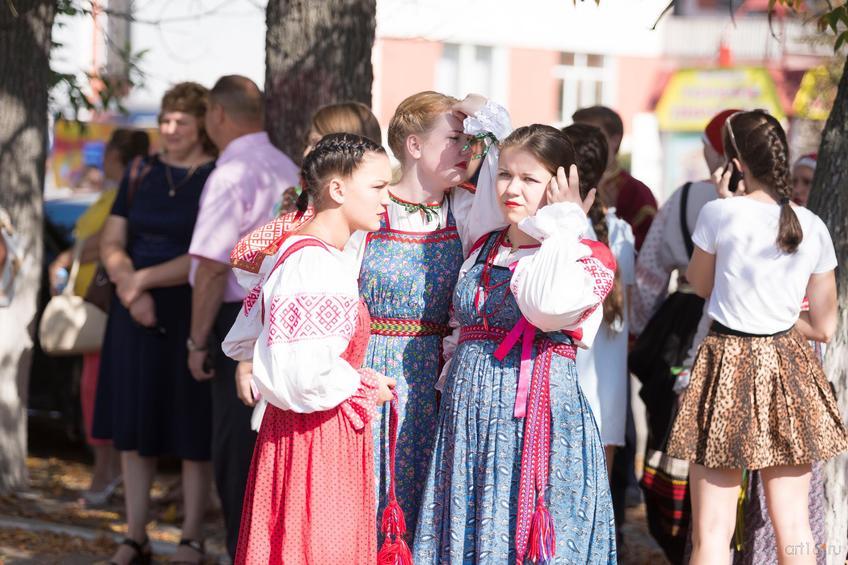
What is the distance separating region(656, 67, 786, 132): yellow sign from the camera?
2727cm

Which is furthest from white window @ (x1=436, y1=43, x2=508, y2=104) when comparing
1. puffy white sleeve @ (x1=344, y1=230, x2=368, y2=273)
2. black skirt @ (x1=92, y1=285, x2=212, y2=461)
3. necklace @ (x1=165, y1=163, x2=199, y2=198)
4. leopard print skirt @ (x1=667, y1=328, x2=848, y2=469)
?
puffy white sleeve @ (x1=344, y1=230, x2=368, y2=273)

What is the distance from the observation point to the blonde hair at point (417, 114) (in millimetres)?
4043

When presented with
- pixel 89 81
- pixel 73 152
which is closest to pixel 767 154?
pixel 89 81

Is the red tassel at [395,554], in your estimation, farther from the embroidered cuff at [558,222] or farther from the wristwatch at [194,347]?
the wristwatch at [194,347]

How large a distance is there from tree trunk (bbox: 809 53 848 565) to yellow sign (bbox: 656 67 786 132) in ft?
75.5

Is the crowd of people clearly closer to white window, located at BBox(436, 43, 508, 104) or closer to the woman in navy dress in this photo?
the woman in navy dress

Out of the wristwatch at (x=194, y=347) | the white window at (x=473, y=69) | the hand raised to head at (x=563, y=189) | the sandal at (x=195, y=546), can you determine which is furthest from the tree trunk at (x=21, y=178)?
the white window at (x=473, y=69)

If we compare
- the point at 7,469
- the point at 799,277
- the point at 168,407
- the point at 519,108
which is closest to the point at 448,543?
the point at 799,277

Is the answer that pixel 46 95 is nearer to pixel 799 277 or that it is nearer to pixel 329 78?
pixel 329 78

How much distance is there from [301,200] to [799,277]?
1.72 meters

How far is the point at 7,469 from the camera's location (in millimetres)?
6617

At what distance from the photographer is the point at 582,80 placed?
95.2 ft

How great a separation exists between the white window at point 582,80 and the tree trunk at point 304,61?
23.5 metres

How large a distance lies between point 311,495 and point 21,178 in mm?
3862
